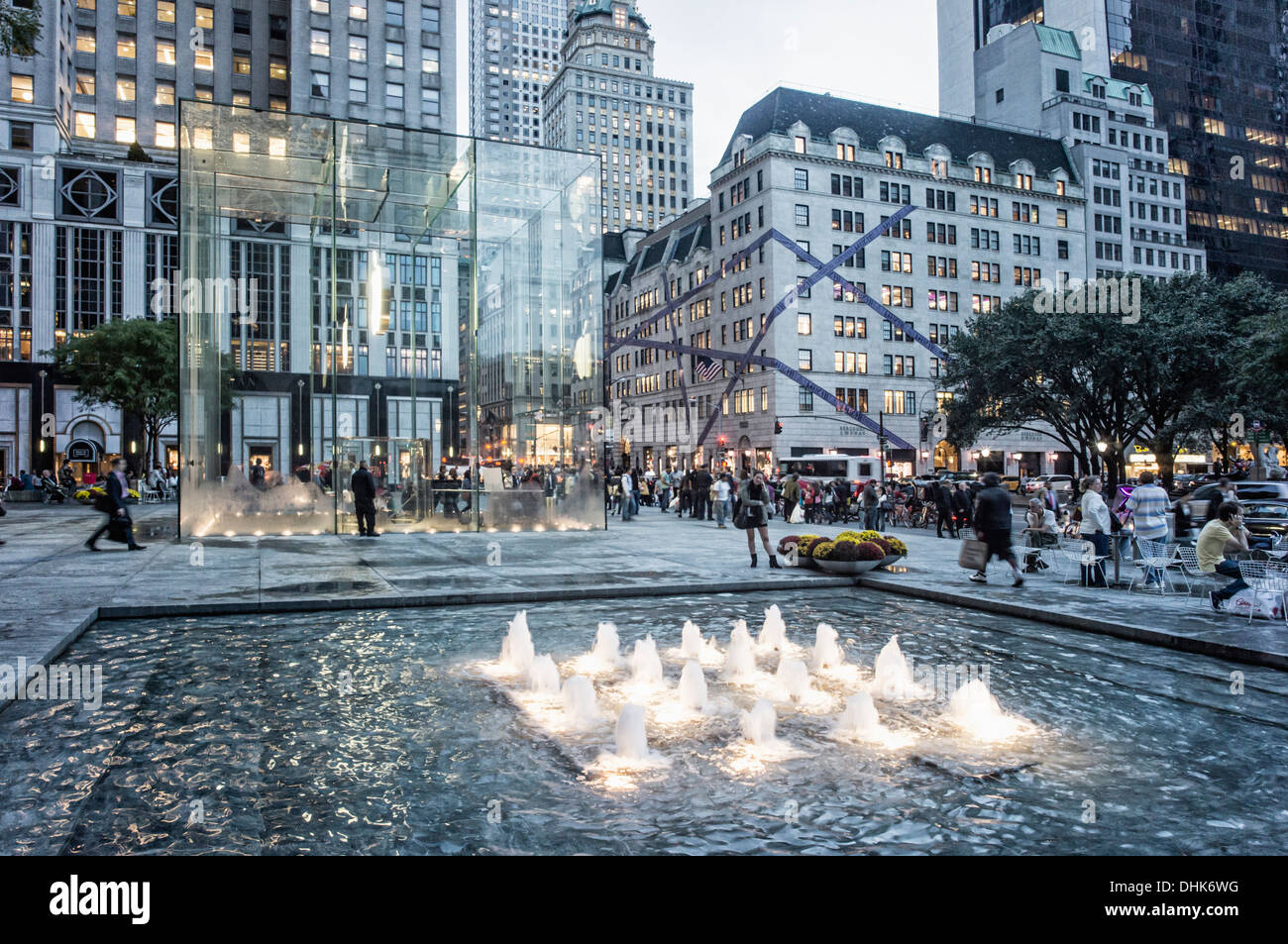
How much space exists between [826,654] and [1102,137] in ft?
335

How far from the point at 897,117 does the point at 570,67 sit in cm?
7978

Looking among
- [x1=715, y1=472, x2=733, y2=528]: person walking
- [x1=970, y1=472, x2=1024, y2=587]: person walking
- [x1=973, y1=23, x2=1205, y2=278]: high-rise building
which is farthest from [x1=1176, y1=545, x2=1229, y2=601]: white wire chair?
[x1=973, y1=23, x2=1205, y2=278]: high-rise building

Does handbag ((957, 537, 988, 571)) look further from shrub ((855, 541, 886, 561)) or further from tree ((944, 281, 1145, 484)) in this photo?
tree ((944, 281, 1145, 484))

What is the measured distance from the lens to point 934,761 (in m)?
5.85

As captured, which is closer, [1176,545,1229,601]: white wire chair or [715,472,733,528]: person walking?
[1176,545,1229,601]: white wire chair

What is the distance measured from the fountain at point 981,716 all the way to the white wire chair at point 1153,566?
24.5 ft

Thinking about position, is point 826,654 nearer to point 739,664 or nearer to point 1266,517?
point 739,664

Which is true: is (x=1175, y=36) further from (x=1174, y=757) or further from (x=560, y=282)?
(x=1174, y=757)

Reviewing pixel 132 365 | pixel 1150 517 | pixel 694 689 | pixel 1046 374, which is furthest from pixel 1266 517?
pixel 132 365

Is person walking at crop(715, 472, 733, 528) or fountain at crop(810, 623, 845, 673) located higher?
person walking at crop(715, 472, 733, 528)

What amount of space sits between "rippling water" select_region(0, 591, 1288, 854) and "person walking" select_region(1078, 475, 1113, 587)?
5.65m

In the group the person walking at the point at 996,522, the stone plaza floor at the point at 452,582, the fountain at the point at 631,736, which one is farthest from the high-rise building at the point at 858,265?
the fountain at the point at 631,736

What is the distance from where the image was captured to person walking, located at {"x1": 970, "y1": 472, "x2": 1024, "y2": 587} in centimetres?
1418

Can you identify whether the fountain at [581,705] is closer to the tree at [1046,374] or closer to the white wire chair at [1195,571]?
the white wire chair at [1195,571]
